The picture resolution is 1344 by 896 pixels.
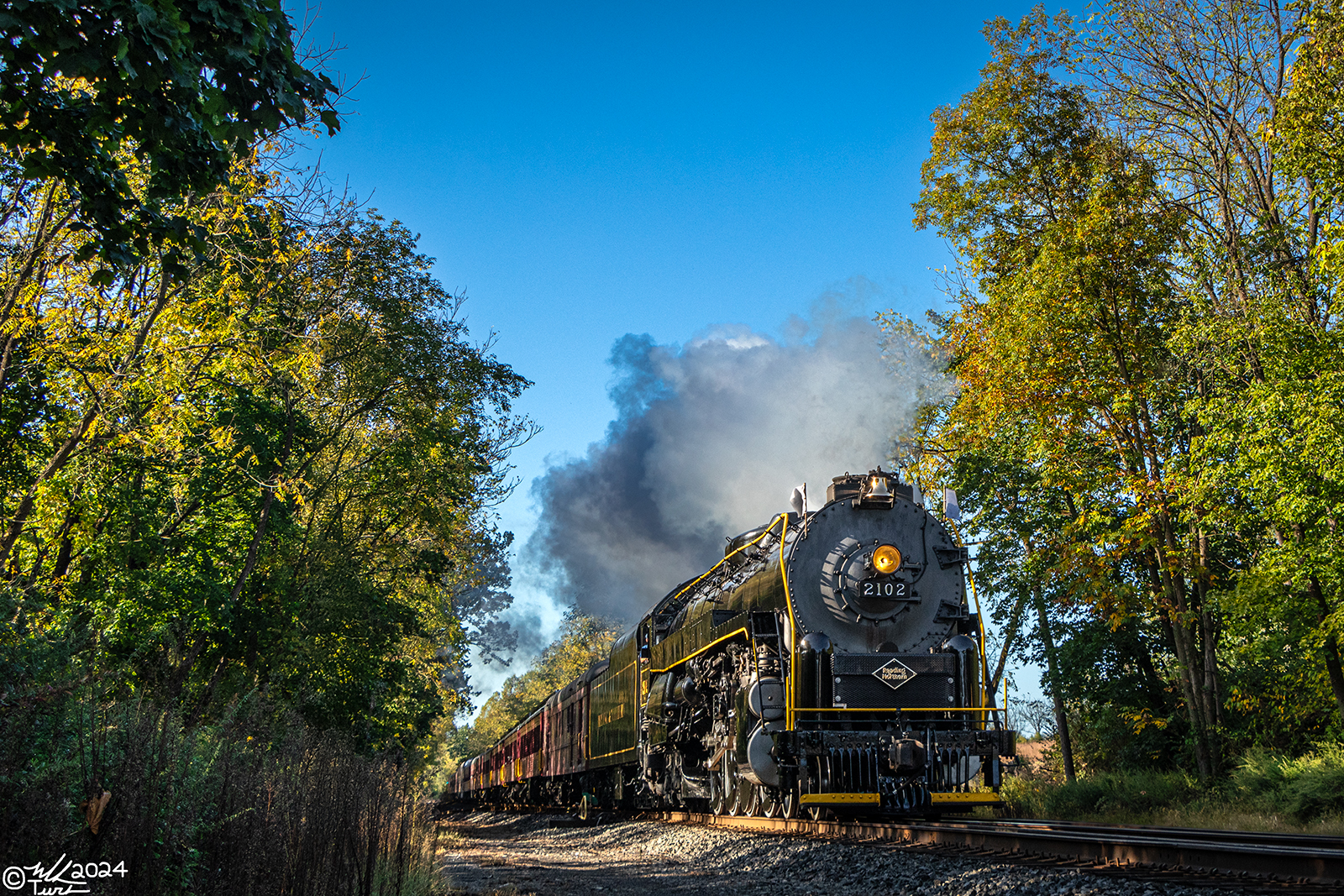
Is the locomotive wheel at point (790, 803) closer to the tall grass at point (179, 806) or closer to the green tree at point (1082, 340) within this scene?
the tall grass at point (179, 806)

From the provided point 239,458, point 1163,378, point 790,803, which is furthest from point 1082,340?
point 239,458

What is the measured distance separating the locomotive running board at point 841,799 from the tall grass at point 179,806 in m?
4.81

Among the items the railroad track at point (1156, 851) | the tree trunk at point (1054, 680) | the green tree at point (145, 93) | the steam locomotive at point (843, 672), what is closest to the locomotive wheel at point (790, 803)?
the steam locomotive at point (843, 672)

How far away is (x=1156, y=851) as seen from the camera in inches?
283

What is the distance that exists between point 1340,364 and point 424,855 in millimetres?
14338

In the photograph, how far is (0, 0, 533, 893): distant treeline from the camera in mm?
5277

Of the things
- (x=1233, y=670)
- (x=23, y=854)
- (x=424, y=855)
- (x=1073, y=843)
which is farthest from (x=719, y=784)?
(x=1233, y=670)

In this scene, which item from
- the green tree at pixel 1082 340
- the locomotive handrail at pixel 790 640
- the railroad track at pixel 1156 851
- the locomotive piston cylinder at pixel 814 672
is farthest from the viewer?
the green tree at pixel 1082 340

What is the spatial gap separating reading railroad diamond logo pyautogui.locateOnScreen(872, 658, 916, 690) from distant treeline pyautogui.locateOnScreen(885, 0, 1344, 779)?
7292 mm

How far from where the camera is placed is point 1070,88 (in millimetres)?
21734

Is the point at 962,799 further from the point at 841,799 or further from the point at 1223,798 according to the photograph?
the point at 1223,798

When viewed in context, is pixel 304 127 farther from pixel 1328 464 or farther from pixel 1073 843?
pixel 1328 464

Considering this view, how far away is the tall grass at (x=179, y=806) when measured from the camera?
174 inches

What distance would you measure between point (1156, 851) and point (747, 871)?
411 centimetres
